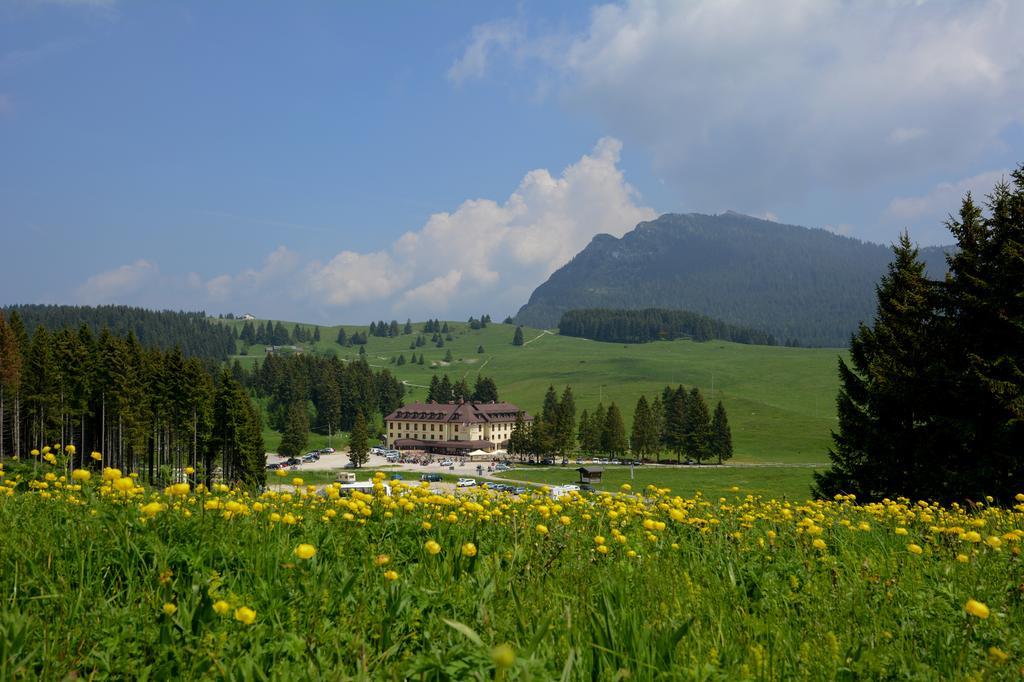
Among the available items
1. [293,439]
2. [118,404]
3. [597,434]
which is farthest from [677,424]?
[118,404]

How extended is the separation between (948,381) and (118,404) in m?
61.8

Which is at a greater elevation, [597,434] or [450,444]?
[597,434]

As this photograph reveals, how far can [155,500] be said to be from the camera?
537 cm

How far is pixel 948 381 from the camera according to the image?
22.8 metres

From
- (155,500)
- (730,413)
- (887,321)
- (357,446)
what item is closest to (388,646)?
(155,500)

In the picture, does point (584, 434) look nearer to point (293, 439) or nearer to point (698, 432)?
point (698, 432)

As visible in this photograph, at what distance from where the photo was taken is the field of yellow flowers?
10.3ft

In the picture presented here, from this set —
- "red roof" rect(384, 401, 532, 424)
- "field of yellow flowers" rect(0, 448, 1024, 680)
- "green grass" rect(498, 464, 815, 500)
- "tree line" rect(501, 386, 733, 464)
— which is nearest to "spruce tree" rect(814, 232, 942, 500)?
"field of yellow flowers" rect(0, 448, 1024, 680)

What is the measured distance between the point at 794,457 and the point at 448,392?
93624 mm

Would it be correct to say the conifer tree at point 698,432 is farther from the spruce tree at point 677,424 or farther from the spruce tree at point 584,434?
the spruce tree at point 584,434

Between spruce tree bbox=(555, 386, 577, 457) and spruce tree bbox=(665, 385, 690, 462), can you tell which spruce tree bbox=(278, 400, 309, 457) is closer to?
spruce tree bbox=(555, 386, 577, 457)

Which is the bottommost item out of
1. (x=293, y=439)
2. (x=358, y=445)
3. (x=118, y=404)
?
(x=293, y=439)

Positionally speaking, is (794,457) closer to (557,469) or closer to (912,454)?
(557,469)

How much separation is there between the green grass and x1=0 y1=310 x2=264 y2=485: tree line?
1847 inches
